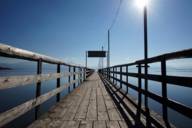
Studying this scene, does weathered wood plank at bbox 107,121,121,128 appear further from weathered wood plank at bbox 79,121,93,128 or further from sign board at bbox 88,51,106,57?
sign board at bbox 88,51,106,57

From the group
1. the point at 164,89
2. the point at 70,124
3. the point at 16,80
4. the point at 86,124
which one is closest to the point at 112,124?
the point at 86,124

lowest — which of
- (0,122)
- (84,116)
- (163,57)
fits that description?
(84,116)

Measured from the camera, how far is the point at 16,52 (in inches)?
84.4

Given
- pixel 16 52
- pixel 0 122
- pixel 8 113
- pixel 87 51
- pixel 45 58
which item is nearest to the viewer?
pixel 0 122

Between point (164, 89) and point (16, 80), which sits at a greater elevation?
point (16, 80)

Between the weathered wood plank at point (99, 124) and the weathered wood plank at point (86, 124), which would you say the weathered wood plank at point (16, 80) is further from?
the weathered wood plank at point (99, 124)

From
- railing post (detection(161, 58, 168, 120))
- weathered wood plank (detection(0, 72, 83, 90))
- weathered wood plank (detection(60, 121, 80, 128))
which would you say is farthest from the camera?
weathered wood plank (detection(60, 121, 80, 128))

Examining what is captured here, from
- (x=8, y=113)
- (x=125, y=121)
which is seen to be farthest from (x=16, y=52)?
(x=125, y=121)

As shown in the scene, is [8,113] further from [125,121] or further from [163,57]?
[163,57]

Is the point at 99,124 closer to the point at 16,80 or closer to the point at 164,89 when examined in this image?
the point at 164,89

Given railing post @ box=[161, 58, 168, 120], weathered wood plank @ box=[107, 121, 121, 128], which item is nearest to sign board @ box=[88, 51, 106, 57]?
weathered wood plank @ box=[107, 121, 121, 128]

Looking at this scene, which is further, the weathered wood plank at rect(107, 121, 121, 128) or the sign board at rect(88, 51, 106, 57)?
the sign board at rect(88, 51, 106, 57)

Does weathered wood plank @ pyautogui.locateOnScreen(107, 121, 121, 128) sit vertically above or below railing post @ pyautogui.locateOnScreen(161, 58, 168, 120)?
below

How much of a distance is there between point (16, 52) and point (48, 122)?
56.0 inches
